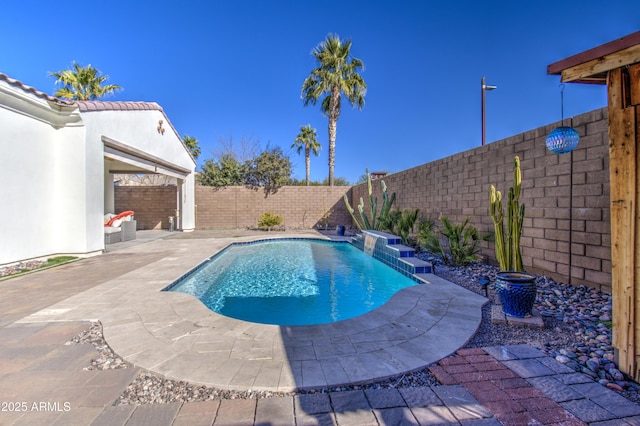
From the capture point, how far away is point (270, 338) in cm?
311

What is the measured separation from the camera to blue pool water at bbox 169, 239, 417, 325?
4734 mm

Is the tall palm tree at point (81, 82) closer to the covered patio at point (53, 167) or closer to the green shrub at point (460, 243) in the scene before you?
the covered patio at point (53, 167)

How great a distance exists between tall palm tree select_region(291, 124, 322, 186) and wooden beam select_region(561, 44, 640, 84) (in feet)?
92.1

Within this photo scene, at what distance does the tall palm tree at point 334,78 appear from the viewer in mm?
15953

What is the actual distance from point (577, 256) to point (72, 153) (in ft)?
34.9

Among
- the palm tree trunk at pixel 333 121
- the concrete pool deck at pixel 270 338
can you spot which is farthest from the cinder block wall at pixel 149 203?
the concrete pool deck at pixel 270 338

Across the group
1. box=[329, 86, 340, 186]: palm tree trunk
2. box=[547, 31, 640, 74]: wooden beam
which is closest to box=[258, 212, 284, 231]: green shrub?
box=[329, 86, 340, 186]: palm tree trunk

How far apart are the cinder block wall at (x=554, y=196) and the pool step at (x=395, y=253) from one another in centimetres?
161

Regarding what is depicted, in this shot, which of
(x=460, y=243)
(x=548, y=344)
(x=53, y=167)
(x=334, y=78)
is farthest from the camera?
(x=334, y=78)

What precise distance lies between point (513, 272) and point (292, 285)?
3.96m

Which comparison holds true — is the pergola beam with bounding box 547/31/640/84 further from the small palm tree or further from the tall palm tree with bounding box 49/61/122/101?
the small palm tree

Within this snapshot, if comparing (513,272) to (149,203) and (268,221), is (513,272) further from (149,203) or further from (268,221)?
(149,203)

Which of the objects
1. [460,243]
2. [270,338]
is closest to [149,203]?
[460,243]

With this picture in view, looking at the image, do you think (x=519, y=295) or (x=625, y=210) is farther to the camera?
(x=519, y=295)
